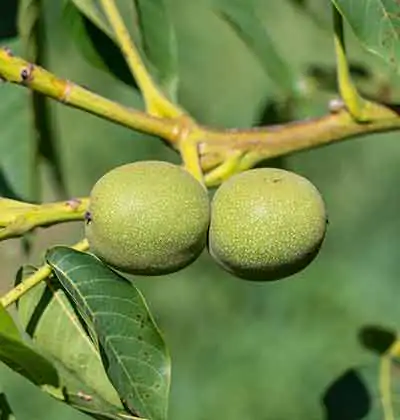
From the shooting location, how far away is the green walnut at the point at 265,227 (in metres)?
1.22

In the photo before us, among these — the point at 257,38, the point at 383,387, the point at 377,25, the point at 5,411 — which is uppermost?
Result: the point at 377,25

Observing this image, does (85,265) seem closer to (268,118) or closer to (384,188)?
(268,118)

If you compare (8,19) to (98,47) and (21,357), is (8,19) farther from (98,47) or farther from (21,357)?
(21,357)

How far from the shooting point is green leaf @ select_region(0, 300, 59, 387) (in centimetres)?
106

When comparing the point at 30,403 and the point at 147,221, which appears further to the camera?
the point at 30,403

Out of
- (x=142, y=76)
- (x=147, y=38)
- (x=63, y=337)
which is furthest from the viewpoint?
(x=147, y=38)

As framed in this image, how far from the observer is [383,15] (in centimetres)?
129

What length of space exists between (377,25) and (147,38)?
1.33ft

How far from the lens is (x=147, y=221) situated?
3.94ft

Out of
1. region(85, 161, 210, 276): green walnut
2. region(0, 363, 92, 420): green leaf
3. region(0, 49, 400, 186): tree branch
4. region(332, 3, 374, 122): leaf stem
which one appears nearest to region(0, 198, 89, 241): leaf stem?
region(85, 161, 210, 276): green walnut

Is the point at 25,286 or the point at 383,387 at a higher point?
the point at 25,286

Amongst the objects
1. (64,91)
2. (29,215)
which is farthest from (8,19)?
(29,215)

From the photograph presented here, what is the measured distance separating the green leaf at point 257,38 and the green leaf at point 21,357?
64 cm

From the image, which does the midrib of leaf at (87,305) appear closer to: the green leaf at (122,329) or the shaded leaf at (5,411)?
the green leaf at (122,329)
